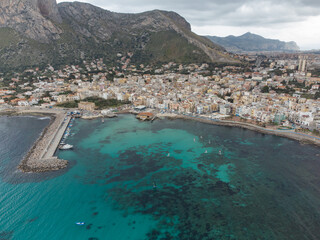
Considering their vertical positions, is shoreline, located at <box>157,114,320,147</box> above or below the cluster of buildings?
below

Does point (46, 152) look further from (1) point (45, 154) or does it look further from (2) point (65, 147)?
(2) point (65, 147)

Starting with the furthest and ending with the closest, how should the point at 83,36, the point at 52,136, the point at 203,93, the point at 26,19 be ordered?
1. the point at 83,36
2. the point at 26,19
3. the point at 203,93
4. the point at 52,136

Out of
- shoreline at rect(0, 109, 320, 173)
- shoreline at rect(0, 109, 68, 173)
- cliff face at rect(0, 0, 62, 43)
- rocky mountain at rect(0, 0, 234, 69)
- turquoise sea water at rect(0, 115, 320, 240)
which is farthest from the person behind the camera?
cliff face at rect(0, 0, 62, 43)

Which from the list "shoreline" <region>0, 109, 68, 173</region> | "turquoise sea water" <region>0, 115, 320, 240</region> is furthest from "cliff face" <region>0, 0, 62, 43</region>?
"turquoise sea water" <region>0, 115, 320, 240</region>

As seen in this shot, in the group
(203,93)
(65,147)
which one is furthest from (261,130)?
(65,147)

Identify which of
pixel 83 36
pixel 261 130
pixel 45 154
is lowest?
pixel 261 130

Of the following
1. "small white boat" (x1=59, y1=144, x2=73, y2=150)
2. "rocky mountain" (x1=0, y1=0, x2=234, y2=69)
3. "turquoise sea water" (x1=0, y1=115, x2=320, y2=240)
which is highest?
"rocky mountain" (x1=0, y1=0, x2=234, y2=69)

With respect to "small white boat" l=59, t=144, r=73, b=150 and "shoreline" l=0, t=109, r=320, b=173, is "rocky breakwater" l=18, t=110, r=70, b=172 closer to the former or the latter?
"shoreline" l=0, t=109, r=320, b=173
